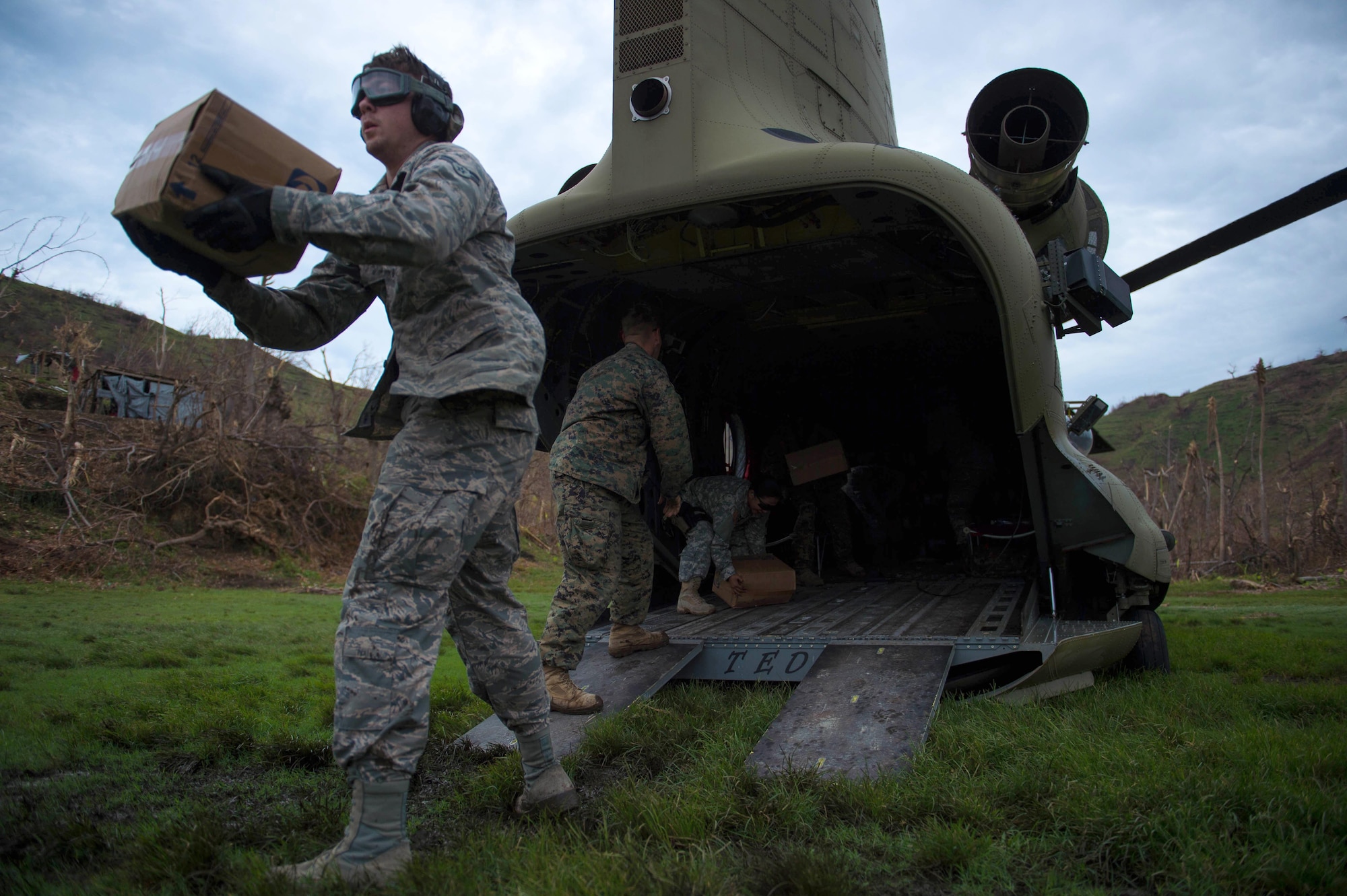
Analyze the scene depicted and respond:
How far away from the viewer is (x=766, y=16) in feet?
15.3

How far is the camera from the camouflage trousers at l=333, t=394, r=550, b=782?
1847 mm

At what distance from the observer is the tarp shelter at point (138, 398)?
12492 mm

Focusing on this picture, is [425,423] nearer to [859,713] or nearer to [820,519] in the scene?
[859,713]

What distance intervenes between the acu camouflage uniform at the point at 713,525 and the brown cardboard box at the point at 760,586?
96 mm

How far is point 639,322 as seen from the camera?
12.9ft

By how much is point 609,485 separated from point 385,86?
1.77 meters

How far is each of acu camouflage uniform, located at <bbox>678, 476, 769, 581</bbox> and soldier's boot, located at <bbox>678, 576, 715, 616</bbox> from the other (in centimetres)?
5

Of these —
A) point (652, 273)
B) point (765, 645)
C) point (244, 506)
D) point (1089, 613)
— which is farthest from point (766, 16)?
point (244, 506)

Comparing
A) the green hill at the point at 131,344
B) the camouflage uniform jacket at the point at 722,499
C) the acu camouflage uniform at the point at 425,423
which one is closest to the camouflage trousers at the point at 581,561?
the acu camouflage uniform at the point at 425,423

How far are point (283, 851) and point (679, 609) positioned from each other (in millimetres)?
3342

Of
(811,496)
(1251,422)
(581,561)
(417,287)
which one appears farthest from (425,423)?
(1251,422)

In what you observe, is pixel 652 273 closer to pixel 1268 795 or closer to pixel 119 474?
pixel 1268 795

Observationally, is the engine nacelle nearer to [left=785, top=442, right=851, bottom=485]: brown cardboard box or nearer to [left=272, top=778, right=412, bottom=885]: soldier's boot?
[left=785, top=442, right=851, bottom=485]: brown cardboard box

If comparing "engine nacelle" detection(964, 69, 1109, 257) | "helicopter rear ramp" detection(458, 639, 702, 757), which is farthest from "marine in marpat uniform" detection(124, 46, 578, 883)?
"engine nacelle" detection(964, 69, 1109, 257)
